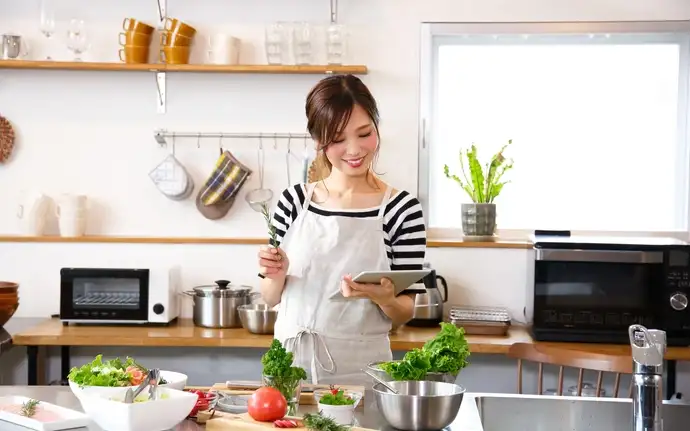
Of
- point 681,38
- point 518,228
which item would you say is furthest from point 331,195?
point 681,38

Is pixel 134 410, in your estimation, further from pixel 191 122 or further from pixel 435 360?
pixel 191 122

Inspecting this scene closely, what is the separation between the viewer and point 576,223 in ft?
13.6

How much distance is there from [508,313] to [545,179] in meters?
0.68

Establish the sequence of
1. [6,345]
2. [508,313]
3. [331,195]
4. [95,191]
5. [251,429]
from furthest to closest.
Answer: [95,191], [508,313], [6,345], [331,195], [251,429]

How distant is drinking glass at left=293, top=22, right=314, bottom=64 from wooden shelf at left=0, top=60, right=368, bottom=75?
0.07 meters

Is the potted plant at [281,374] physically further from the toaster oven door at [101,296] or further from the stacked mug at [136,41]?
the stacked mug at [136,41]

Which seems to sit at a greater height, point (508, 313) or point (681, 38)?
point (681, 38)

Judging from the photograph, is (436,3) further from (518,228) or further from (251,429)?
(251,429)

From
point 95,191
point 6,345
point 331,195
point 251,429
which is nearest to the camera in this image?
point 251,429

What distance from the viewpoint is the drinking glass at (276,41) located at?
3.92 meters

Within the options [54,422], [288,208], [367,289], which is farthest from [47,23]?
[54,422]

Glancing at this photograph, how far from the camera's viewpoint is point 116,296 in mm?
3768

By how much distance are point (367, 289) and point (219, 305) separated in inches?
60.6

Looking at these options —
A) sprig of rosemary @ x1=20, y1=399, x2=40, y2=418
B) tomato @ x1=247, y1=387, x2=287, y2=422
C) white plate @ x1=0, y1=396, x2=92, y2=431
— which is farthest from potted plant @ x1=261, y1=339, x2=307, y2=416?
sprig of rosemary @ x1=20, y1=399, x2=40, y2=418
